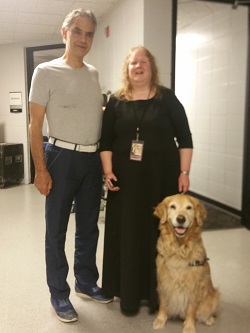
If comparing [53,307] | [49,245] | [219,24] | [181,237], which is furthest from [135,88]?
[219,24]

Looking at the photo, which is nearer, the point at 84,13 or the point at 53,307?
the point at 84,13

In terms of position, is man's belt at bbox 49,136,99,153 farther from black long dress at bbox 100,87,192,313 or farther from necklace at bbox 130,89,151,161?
necklace at bbox 130,89,151,161

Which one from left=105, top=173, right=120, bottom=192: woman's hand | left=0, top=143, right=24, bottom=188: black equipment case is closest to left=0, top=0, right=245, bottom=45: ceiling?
left=0, top=143, right=24, bottom=188: black equipment case

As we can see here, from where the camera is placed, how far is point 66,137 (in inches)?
70.9

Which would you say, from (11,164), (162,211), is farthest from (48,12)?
(162,211)

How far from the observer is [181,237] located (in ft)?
5.74

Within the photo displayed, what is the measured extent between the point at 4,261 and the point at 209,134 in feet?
9.96

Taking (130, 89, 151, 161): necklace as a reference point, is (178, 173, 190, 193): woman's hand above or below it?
below

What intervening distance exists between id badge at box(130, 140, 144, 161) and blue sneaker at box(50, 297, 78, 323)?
900 mm

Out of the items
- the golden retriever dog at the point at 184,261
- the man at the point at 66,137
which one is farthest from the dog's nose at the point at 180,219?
the man at the point at 66,137

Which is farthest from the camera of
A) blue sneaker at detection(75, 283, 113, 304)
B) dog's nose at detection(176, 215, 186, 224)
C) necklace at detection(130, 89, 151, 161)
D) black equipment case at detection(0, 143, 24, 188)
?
black equipment case at detection(0, 143, 24, 188)

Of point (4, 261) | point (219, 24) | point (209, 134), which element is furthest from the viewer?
point (209, 134)

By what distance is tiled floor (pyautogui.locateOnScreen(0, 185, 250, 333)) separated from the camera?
185cm

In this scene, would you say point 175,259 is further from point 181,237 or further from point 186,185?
point 186,185
